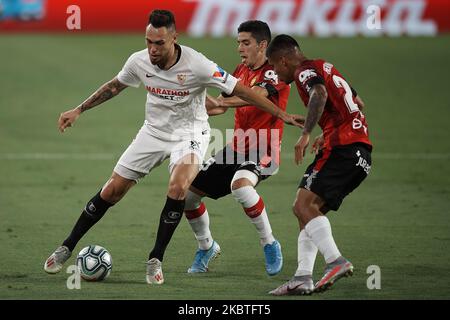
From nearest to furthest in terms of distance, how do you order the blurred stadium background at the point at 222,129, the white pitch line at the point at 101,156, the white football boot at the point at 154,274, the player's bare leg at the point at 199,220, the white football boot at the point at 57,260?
the white football boot at the point at 154,274, the white football boot at the point at 57,260, the blurred stadium background at the point at 222,129, the player's bare leg at the point at 199,220, the white pitch line at the point at 101,156

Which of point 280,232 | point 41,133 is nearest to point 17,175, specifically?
point 41,133

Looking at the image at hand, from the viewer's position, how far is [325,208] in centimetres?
836

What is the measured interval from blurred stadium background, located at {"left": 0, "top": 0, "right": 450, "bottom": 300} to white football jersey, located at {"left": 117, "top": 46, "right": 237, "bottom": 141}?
1.36 m

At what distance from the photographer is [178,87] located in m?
8.95

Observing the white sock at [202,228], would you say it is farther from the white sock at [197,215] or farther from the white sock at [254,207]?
the white sock at [254,207]

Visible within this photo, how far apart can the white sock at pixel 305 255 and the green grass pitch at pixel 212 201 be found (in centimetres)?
26

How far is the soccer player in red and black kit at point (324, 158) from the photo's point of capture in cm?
811

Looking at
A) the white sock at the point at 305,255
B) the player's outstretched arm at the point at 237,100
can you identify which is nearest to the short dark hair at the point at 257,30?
the player's outstretched arm at the point at 237,100

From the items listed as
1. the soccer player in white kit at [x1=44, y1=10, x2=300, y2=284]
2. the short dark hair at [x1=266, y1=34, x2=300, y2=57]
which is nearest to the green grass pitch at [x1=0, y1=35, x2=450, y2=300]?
the soccer player in white kit at [x1=44, y1=10, x2=300, y2=284]

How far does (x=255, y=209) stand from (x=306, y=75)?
172 cm

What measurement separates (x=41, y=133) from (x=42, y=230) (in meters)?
7.73

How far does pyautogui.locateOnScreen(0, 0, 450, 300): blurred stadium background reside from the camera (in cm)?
897

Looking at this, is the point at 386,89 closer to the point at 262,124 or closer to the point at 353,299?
the point at 262,124

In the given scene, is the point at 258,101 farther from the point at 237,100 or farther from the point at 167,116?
the point at 167,116
